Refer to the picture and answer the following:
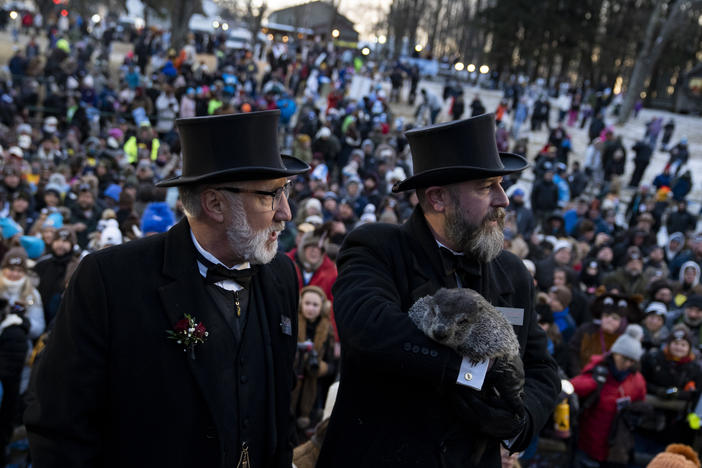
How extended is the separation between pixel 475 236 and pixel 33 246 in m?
7.08

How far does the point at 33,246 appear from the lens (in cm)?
814

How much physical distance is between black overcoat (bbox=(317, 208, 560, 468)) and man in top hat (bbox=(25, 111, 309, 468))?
307 millimetres

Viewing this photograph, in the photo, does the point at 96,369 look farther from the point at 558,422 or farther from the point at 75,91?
the point at 75,91

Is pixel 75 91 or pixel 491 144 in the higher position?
pixel 491 144

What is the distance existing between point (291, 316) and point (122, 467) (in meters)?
0.88

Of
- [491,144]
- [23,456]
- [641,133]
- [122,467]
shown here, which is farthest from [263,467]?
[641,133]

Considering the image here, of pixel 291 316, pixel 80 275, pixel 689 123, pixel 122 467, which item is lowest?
pixel 689 123

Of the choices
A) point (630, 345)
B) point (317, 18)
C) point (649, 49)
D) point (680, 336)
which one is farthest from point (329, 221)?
point (317, 18)

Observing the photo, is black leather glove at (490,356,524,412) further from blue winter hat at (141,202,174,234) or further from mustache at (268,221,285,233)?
blue winter hat at (141,202,174,234)

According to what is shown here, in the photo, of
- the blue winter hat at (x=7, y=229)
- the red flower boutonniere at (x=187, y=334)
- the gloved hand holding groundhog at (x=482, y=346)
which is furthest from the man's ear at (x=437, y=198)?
the blue winter hat at (x=7, y=229)

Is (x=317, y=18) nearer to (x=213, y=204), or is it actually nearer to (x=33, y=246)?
(x=33, y=246)

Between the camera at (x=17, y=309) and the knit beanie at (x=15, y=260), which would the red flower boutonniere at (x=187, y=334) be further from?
the knit beanie at (x=15, y=260)

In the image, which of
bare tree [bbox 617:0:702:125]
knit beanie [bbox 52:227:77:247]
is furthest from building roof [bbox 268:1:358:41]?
knit beanie [bbox 52:227:77:247]

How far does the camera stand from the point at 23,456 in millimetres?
5996
